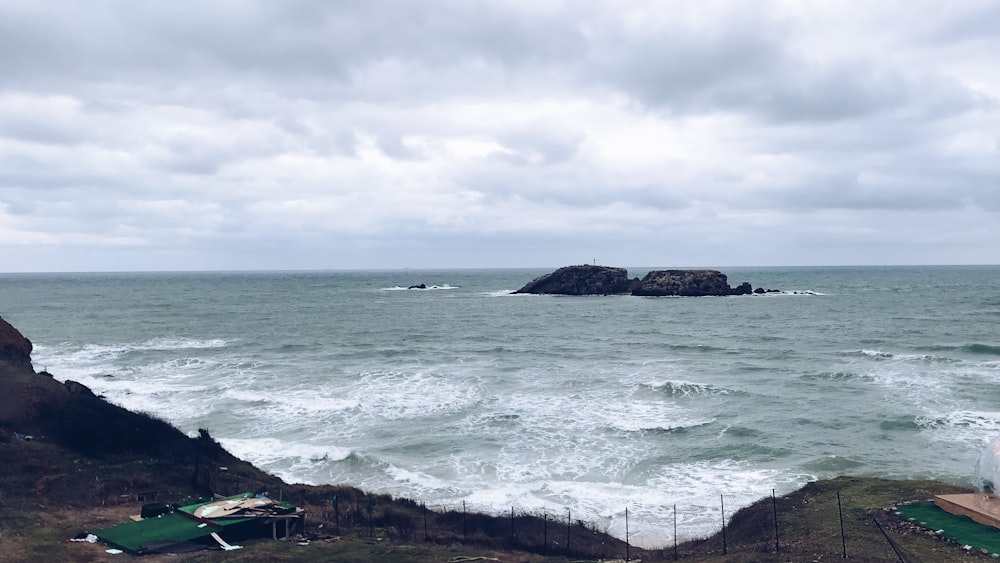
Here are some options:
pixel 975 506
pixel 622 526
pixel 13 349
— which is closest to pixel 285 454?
pixel 622 526

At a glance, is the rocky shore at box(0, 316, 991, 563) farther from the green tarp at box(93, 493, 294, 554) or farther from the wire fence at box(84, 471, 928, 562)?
the green tarp at box(93, 493, 294, 554)

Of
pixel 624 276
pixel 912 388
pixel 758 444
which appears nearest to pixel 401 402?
pixel 758 444

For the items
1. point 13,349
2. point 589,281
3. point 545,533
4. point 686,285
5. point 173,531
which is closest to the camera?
point 173,531

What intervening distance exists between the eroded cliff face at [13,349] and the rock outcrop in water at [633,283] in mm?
107139

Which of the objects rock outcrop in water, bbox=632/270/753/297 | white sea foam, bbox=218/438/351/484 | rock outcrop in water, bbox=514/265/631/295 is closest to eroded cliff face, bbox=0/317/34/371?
white sea foam, bbox=218/438/351/484

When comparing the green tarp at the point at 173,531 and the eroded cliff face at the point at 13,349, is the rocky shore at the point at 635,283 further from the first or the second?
the green tarp at the point at 173,531

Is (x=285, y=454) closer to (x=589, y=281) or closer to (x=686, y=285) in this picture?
(x=686, y=285)

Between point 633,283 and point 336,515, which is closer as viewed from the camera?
point 336,515

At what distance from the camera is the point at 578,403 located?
38.5m

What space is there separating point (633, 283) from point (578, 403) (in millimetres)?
105054

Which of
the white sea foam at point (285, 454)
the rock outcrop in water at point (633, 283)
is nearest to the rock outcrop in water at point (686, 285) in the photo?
the rock outcrop in water at point (633, 283)

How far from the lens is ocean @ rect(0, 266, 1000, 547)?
26750 mm

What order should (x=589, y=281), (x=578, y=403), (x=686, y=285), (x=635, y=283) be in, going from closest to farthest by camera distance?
(x=578, y=403) < (x=686, y=285) < (x=635, y=283) < (x=589, y=281)

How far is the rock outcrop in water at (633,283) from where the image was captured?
132m
